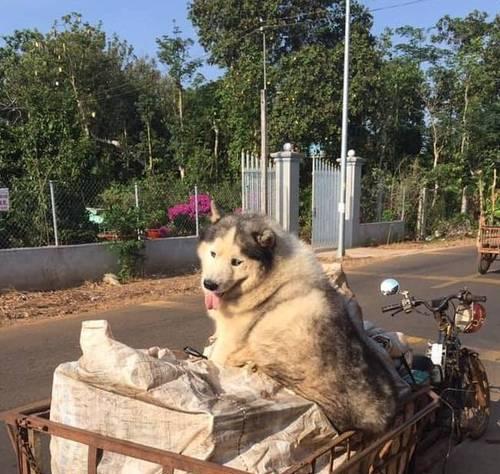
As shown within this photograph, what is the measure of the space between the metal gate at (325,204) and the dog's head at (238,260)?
14.6 meters

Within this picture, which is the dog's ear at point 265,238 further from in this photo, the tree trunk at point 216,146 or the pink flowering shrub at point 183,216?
the tree trunk at point 216,146

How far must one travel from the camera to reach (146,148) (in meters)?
26.7

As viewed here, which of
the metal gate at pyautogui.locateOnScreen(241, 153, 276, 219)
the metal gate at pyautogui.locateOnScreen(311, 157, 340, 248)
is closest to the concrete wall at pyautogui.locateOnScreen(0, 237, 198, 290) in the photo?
the metal gate at pyautogui.locateOnScreen(241, 153, 276, 219)

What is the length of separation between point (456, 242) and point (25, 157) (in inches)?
557

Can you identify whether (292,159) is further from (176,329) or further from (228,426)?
(228,426)

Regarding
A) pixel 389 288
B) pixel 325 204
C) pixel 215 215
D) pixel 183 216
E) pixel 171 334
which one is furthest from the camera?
pixel 325 204

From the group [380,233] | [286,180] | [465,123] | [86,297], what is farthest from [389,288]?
[465,123]

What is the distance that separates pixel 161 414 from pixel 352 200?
17.2 metres

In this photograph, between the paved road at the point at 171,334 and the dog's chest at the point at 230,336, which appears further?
the paved road at the point at 171,334

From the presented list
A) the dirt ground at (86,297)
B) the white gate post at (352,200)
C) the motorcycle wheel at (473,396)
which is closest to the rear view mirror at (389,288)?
the motorcycle wheel at (473,396)

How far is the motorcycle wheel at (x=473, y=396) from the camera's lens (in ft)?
13.3

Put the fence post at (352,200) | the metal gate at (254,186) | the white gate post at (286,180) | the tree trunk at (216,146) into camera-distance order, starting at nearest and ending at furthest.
→ the metal gate at (254,186), the white gate post at (286,180), the fence post at (352,200), the tree trunk at (216,146)

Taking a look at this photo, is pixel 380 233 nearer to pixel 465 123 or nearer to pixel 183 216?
pixel 183 216

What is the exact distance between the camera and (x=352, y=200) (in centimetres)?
1883
